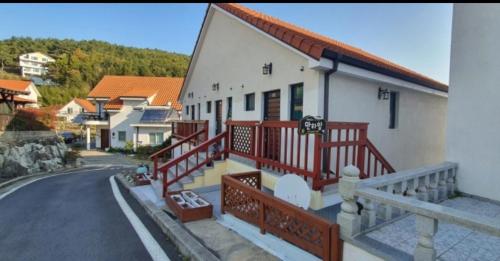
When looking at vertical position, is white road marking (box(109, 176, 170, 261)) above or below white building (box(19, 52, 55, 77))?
below

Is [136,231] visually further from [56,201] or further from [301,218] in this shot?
[56,201]

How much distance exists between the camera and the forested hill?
4962cm

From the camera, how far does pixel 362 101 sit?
18.4 ft

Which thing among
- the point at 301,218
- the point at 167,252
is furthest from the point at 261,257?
the point at 167,252

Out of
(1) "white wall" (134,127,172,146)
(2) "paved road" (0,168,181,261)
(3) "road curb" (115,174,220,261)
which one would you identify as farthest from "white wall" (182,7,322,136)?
(1) "white wall" (134,127,172,146)

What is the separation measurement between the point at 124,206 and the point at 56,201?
88.9 inches

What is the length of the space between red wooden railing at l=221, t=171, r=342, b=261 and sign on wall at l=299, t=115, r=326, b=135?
1.18m

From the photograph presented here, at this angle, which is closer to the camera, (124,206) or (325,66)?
(325,66)

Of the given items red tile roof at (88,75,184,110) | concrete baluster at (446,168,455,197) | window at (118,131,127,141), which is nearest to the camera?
concrete baluster at (446,168,455,197)

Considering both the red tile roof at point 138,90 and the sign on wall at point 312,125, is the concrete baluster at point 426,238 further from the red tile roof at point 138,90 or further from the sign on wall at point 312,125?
the red tile roof at point 138,90

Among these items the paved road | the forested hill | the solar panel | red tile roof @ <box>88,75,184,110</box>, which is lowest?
the paved road

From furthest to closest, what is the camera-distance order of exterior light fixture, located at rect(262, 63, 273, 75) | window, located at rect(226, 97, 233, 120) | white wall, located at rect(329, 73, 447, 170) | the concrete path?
window, located at rect(226, 97, 233, 120) → exterior light fixture, located at rect(262, 63, 273, 75) → white wall, located at rect(329, 73, 447, 170) → the concrete path

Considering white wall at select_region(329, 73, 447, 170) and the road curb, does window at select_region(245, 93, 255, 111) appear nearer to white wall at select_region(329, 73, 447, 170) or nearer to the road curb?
white wall at select_region(329, 73, 447, 170)

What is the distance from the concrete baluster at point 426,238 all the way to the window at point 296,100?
367 centimetres
